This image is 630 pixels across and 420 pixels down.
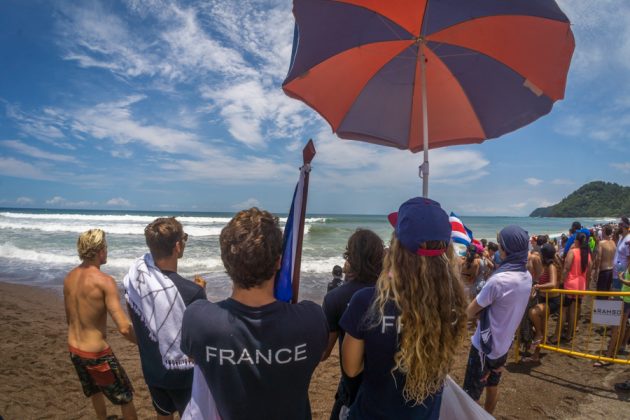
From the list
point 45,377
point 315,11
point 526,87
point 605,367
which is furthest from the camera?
point 605,367

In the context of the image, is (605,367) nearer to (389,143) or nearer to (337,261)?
(389,143)

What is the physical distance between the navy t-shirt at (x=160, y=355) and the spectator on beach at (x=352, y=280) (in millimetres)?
866

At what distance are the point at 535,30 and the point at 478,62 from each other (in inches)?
16.8

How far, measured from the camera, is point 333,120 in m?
3.05

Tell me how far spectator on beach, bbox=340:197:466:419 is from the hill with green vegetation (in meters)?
96.0

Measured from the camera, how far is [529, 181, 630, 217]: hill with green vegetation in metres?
82.5

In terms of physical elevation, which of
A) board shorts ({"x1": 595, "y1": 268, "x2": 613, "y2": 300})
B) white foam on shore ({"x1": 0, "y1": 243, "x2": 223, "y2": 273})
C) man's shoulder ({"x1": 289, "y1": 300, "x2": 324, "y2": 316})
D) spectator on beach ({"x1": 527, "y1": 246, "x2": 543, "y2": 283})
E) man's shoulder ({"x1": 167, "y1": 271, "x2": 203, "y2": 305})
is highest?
man's shoulder ({"x1": 289, "y1": 300, "x2": 324, "y2": 316})

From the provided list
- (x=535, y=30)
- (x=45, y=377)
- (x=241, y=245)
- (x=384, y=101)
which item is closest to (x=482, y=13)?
(x=535, y=30)

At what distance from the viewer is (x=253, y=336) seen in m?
1.47

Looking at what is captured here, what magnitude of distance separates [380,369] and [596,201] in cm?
11449

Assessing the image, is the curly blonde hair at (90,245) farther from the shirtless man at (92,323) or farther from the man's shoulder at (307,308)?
the man's shoulder at (307,308)

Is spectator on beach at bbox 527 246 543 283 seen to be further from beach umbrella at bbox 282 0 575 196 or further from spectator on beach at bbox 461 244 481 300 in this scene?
beach umbrella at bbox 282 0 575 196

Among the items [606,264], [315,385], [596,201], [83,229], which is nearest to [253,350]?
[315,385]

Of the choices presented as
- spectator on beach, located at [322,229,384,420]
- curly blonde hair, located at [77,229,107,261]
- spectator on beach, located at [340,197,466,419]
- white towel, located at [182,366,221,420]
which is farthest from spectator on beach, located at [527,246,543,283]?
curly blonde hair, located at [77,229,107,261]
